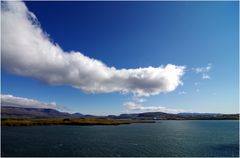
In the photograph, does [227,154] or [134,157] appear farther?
[227,154]

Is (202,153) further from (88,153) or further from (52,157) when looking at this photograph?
(52,157)

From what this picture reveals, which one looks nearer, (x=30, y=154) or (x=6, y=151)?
(x=30, y=154)

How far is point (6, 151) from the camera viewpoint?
45.2 meters

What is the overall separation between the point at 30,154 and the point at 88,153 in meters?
11.2

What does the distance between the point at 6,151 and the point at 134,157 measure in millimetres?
26713

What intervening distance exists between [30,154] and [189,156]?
31.1 meters

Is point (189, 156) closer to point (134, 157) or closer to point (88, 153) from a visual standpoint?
point (134, 157)

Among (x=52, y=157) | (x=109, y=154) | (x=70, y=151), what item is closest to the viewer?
(x=52, y=157)

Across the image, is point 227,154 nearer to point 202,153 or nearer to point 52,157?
point 202,153

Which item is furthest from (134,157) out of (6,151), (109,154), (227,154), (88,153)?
(6,151)

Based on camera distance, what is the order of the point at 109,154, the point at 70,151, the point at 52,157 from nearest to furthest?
the point at 52,157 < the point at 109,154 < the point at 70,151

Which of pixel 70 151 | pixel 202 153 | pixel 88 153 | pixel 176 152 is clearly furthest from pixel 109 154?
pixel 202 153

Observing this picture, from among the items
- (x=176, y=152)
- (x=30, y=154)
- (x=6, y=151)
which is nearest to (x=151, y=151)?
(x=176, y=152)

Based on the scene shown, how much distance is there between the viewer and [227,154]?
45.2 metres
